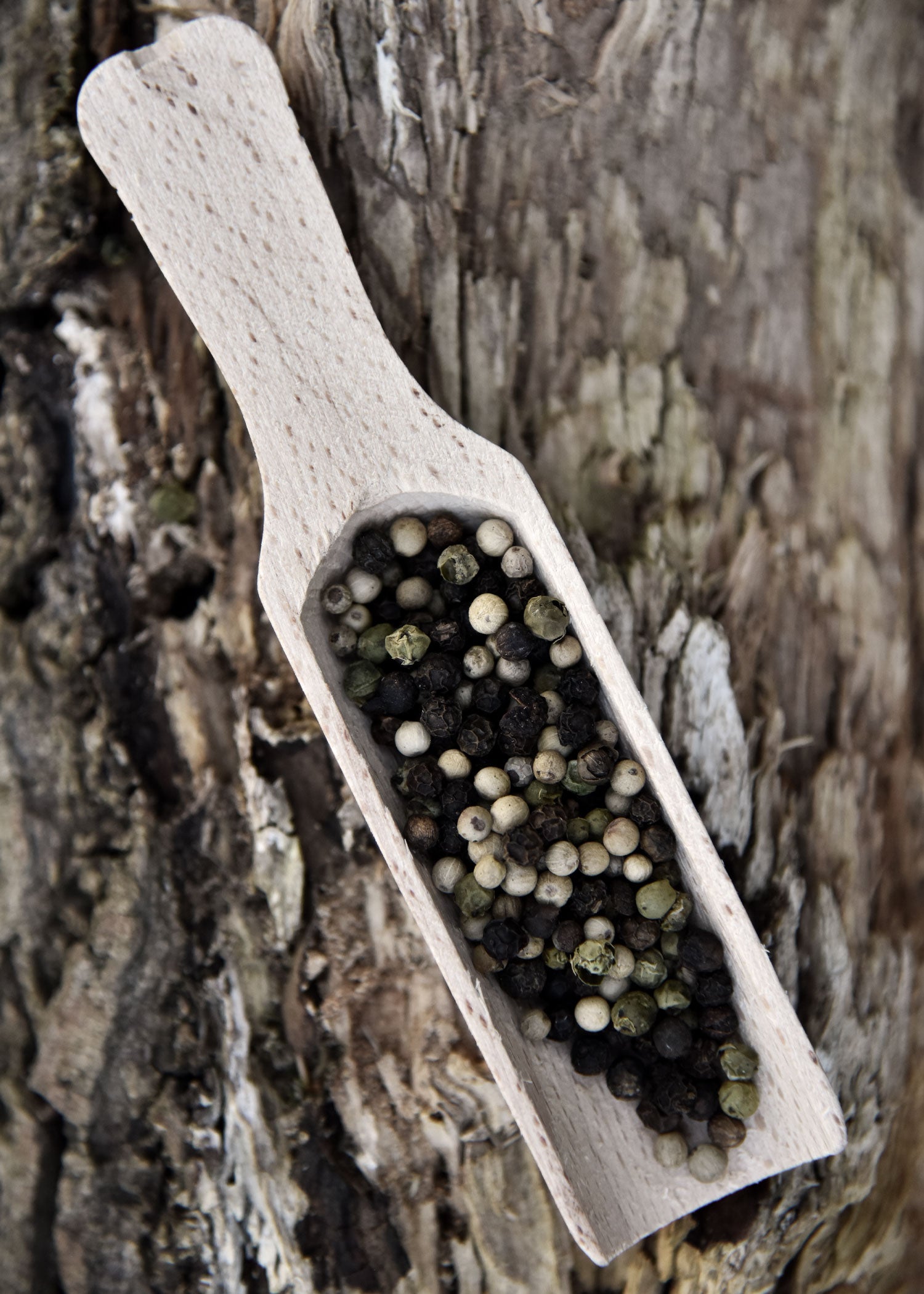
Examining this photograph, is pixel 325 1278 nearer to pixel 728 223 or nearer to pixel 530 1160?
pixel 530 1160

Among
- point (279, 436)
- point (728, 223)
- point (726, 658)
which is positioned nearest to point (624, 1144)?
point (726, 658)

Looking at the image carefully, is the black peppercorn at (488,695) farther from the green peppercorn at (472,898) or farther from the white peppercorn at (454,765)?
the green peppercorn at (472,898)

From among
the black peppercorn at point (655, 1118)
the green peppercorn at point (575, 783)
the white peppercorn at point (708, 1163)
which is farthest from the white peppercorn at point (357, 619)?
the white peppercorn at point (708, 1163)

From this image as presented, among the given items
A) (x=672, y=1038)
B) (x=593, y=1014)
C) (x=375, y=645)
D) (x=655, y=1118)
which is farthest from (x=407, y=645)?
(x=655, y=1118)

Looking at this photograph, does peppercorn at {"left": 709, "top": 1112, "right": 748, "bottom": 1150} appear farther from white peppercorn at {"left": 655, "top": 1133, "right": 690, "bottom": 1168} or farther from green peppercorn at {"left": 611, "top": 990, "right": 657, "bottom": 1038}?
green peppercorn at {"left": 611, "top": 990, "right": 657, "bottom": 1038}

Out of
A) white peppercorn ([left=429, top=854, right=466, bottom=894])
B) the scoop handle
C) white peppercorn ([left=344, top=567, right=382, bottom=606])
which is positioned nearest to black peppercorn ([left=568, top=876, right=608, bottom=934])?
white peppercorn ([left=429, top=854, right=466, bottom=894])
